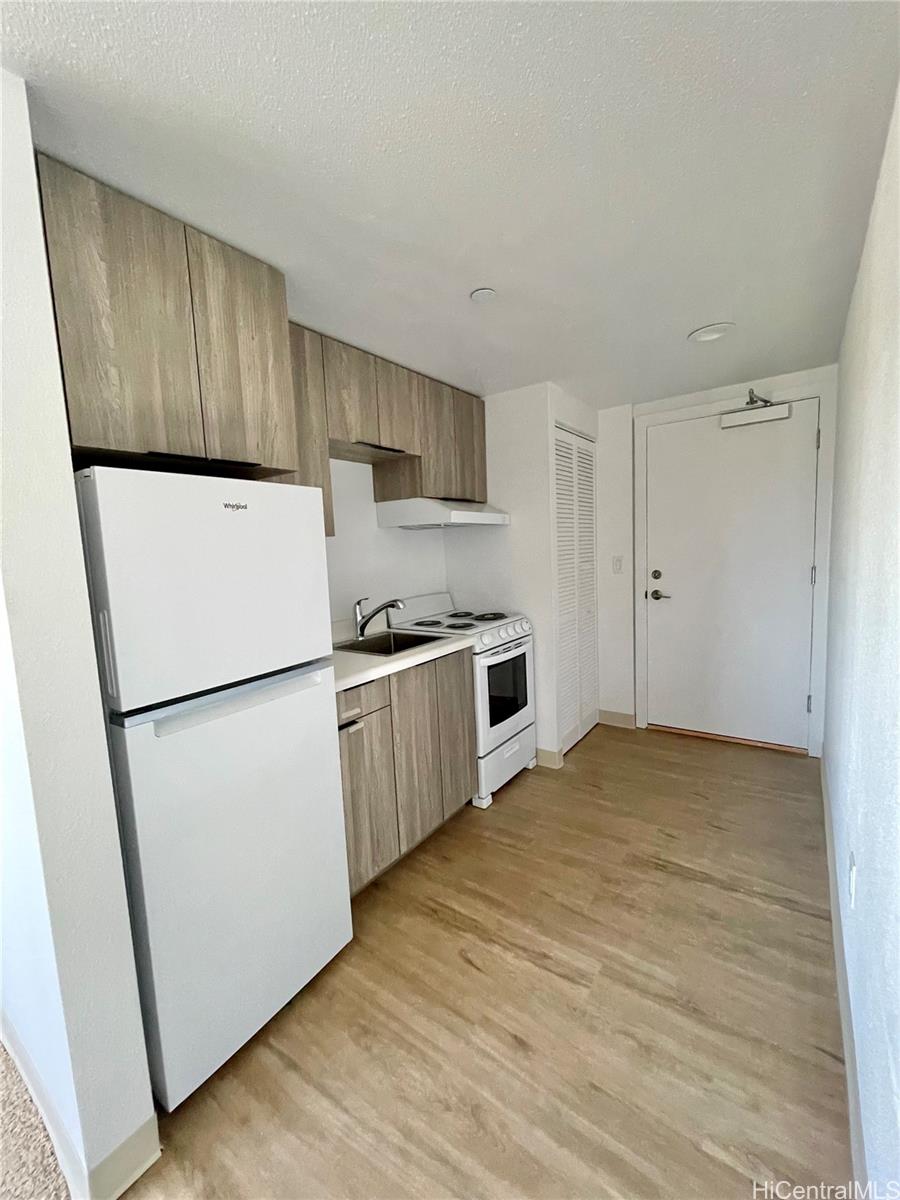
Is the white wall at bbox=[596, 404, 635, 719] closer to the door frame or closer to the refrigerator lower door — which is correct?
the door frame

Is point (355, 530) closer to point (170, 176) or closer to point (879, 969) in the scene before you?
point (170, 176)

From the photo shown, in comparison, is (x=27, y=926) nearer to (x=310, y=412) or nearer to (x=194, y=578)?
(x=194, y=578)

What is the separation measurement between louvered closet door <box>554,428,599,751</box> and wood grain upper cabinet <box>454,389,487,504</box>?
1.49ft

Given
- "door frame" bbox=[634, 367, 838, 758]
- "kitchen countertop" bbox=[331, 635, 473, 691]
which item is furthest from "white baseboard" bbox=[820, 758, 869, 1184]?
"kitchen countertop" bbox=[331, 635, 473, 691]

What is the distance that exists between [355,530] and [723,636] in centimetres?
247

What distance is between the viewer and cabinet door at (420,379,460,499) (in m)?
2.57

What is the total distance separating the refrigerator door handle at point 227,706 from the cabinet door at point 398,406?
1.30 metres

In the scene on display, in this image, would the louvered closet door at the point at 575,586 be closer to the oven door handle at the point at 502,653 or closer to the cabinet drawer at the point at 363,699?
the oven door handle at the point at 502,653

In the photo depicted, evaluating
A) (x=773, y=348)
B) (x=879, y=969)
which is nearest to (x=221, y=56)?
(x=879, y=969)

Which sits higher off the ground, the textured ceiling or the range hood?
the textured ceiling

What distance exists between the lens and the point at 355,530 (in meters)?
2.68

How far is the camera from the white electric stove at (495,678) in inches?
100

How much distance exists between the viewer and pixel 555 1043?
137 centimetres

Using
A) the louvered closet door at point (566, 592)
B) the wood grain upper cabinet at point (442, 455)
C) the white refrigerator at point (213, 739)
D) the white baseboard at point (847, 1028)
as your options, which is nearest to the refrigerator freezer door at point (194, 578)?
the white refrigerator at point (213, 739)
